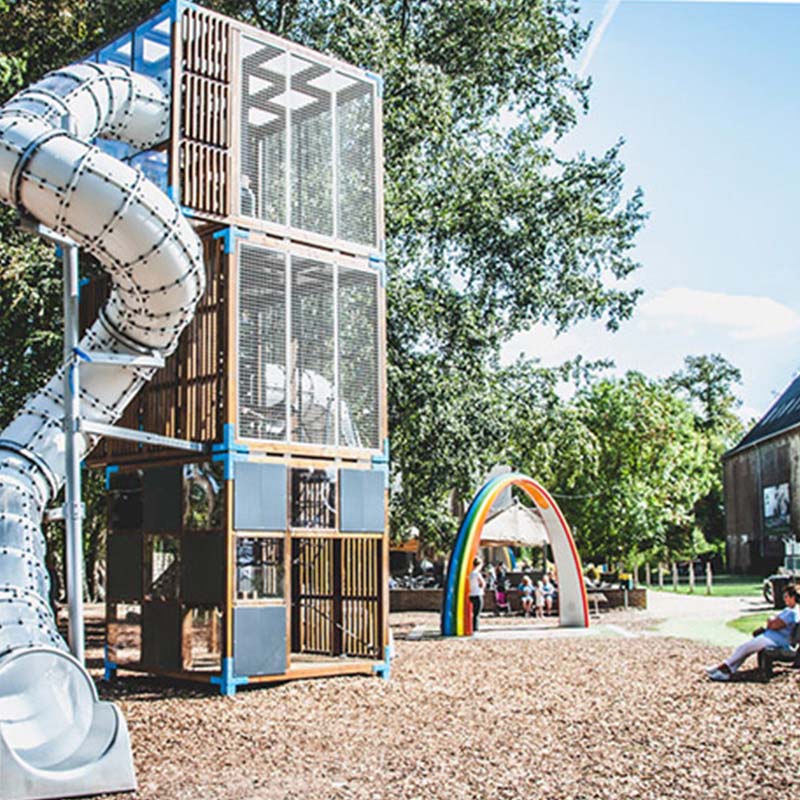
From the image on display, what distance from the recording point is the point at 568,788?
8.29 m

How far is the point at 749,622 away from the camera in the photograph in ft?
79.9

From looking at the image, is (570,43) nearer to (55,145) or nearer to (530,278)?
(530,278)

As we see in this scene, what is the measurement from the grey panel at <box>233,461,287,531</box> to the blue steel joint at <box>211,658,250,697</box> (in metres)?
1.62

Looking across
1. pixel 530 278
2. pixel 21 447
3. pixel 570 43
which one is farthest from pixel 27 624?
pixel 570 43

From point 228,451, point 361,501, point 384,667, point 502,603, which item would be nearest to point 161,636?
point 228,451

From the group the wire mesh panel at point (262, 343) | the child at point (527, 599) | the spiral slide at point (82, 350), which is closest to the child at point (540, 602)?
the child at point (527, 599)

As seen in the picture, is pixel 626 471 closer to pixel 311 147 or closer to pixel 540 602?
pixel 540 602

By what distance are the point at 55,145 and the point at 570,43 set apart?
67.0 ft

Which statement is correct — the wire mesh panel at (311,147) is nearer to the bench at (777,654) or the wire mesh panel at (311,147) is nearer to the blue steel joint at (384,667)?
the blue steel joint at (384,667)

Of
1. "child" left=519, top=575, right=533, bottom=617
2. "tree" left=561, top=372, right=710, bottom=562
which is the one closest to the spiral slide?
"child" left=519, top=575, right=533, bottom=617

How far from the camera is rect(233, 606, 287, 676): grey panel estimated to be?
13.6m

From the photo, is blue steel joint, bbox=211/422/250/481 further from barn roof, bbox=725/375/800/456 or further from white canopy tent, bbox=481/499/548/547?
barn roof, bbox=725/375/800/456

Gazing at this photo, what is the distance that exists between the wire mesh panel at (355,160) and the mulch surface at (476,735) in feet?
20.6

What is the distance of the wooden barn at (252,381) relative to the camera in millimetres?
14109
